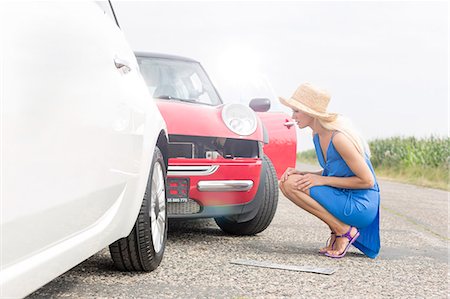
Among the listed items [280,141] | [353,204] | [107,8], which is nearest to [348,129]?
[353,204]

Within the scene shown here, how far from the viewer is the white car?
74.6 inches

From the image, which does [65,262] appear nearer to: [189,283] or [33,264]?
[33,264]

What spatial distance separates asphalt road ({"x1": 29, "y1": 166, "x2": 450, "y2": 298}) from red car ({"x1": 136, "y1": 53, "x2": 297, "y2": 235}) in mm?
242

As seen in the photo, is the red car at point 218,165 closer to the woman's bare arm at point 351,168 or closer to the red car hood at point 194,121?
the red car hood at point 194,121

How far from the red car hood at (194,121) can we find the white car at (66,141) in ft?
4.56

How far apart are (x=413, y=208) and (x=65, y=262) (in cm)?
757

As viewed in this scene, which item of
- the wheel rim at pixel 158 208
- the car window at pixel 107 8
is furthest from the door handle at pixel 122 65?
the wheel rim at pixel 158 208

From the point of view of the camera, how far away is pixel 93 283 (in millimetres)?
3449

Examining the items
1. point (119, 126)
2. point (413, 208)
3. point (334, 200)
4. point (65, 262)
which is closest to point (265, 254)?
point (334, 200)

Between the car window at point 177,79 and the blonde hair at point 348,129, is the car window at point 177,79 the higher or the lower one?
the higher one

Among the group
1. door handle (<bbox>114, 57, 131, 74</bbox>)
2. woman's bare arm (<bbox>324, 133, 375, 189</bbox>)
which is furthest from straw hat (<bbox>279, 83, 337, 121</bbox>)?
door handle (<bbox>114, 57, 131, 74</bbox>)

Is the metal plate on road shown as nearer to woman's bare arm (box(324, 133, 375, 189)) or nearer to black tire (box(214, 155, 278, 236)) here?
woman's bare arm (box(324, 133, 375, 189))

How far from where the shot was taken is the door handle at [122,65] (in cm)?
307

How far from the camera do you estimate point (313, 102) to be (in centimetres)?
475
